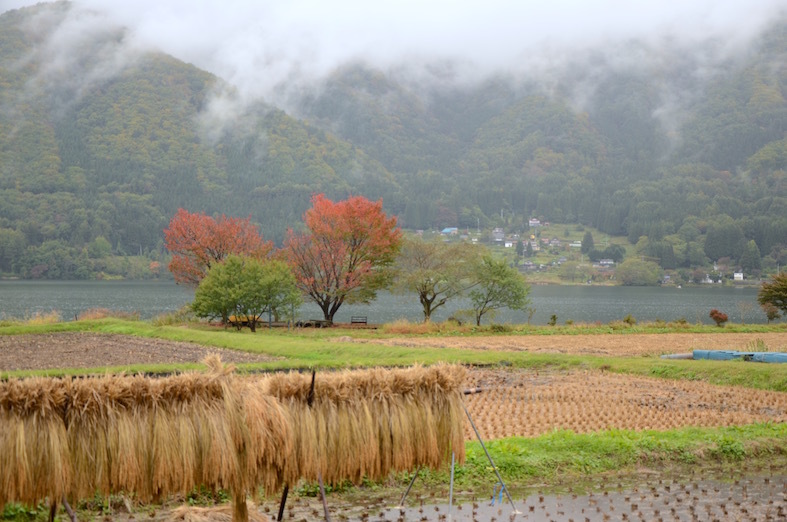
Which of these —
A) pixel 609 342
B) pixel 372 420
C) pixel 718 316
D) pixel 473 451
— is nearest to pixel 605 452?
pixel 473 451

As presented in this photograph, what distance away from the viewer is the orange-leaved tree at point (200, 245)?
50.2m

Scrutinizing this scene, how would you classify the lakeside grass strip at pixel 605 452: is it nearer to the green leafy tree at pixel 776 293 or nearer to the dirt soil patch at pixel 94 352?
the dirt soil patch at pixel 94 352

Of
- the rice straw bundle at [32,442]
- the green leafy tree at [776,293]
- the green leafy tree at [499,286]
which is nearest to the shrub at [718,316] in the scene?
the green leafy tree at [776,293]

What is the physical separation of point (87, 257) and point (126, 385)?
507 ft

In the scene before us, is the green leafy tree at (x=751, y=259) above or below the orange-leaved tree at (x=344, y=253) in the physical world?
above

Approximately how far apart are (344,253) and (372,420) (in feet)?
126

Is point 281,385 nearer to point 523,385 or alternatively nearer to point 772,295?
point 523,385

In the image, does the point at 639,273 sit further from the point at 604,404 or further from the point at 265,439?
the point at 265,439

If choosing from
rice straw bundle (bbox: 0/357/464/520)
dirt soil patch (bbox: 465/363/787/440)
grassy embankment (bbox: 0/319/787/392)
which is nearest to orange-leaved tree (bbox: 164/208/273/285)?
grassy embankment (bbox: 0/319/787/392)

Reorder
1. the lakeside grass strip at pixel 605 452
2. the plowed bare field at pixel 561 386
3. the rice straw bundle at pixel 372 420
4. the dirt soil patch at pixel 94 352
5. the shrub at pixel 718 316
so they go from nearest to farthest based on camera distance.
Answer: the rice straw bundle at pixel 372 420 < the lakeside grass strip at pixel 605 452 < the plowed bare field at pixel 561 386 < the dirt soil patch at pixel 94 352 < the shrub at pixel 718 316

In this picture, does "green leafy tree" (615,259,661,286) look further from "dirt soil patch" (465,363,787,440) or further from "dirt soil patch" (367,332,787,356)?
"dirt soil patch" (465,363,787,440)

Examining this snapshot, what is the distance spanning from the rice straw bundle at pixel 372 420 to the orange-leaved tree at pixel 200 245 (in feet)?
135

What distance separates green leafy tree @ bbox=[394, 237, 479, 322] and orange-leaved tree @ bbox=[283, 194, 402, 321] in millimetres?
1648

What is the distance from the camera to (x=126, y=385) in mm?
7762
